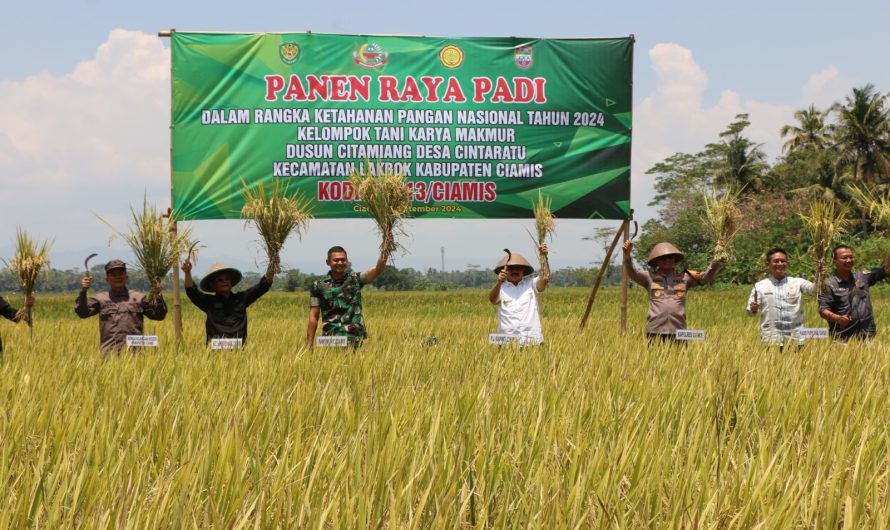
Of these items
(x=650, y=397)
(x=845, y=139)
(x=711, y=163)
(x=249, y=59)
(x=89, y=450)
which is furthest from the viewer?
(x=711, y=163)

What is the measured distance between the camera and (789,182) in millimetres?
45438

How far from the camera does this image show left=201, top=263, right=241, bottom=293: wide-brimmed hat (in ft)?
19.5

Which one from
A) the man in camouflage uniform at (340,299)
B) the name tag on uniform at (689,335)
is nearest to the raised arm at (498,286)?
the man in camouflage uniform at (340,299)

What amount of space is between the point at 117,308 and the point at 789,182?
46.7m

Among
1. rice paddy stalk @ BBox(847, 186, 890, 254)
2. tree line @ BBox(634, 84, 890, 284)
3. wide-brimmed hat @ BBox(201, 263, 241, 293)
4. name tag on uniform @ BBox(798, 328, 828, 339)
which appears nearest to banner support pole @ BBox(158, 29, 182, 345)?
wide-brimmed hat @ BBox(201, 263, 241, 293)

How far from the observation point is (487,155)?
8.06 m

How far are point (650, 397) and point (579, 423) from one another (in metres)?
0.92

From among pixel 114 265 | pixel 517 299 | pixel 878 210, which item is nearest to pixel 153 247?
pixel 114 265

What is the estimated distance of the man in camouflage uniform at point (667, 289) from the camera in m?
6.30

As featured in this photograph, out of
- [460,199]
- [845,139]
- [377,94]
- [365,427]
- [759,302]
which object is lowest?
[365,427]

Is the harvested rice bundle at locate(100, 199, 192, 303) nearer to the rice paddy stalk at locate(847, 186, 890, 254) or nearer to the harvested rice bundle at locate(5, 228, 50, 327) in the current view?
the harvested rice bundle at locate(5, 228, 50, 327)

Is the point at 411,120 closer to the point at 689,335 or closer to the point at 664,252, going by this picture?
the point at 664,252

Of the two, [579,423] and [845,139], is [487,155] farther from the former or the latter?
[845,139]

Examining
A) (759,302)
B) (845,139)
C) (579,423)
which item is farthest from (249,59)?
(845,139)
